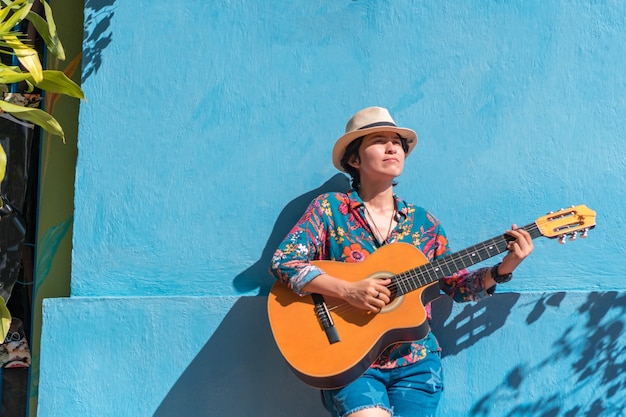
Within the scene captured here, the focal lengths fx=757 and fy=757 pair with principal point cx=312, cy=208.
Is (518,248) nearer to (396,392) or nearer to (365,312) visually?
(365,312)

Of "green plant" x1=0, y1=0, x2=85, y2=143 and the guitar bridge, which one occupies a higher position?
"green plant" x1=0, y1=0, x2=85, y2=143

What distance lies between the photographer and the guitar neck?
325 cm

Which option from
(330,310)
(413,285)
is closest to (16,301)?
(330,310)

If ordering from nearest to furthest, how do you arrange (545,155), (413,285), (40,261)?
(413,285) < (545,155) < (40,261)

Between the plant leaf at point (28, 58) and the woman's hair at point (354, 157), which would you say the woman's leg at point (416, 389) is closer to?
the woman's hair at point (354, 157)

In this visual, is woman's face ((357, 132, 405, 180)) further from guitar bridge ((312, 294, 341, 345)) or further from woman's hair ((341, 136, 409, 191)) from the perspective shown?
guitar bridge ((312, 294, 341, 345))

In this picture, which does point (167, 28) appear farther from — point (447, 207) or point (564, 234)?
point (564, 234)

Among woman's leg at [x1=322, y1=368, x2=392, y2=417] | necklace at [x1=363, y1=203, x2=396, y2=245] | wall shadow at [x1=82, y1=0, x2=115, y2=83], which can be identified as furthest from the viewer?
wall shadow at [x1=82, y1=0, x2=115, y2=83]

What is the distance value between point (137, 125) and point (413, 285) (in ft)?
5.67

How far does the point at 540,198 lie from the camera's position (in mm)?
3939

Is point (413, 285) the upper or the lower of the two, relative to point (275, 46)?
lower

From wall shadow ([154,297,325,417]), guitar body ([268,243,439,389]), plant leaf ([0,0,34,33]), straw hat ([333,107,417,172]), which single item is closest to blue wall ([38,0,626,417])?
wall shadow ([154,297,325,417])

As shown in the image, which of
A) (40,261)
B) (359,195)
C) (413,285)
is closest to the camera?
(413,285)

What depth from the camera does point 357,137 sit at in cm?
364
